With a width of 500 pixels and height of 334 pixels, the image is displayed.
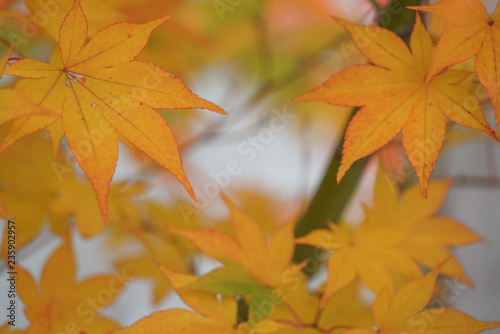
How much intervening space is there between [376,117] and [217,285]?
0.15 m

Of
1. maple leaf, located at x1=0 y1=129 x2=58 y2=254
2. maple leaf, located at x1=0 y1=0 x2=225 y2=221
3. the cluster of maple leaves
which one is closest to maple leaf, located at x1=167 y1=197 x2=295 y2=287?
the cluster of maple leaves

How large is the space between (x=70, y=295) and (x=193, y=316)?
0.14m

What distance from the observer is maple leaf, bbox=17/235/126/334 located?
1.29 feet

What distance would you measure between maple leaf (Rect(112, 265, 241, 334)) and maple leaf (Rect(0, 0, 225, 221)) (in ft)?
0.28

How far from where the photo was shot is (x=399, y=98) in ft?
1.00

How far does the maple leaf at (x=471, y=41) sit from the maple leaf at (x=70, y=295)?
0.30m

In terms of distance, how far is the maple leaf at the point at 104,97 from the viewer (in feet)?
0.87

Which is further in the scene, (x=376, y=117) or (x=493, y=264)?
(x=493, y=264)

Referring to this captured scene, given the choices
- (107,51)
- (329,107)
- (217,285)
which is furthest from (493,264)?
(107,51)

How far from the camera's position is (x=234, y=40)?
72cm

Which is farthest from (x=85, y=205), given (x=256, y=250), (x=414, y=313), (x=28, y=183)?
(x=414, y=313)

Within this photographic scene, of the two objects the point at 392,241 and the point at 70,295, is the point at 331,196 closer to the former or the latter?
the point at 392,241

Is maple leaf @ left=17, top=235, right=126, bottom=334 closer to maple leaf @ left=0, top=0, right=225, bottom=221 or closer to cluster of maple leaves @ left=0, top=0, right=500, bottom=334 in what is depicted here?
cluster of maple leaves @ left=0, top=0, right=500, bottom=334

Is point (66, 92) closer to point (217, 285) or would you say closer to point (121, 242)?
point (217, 285)
